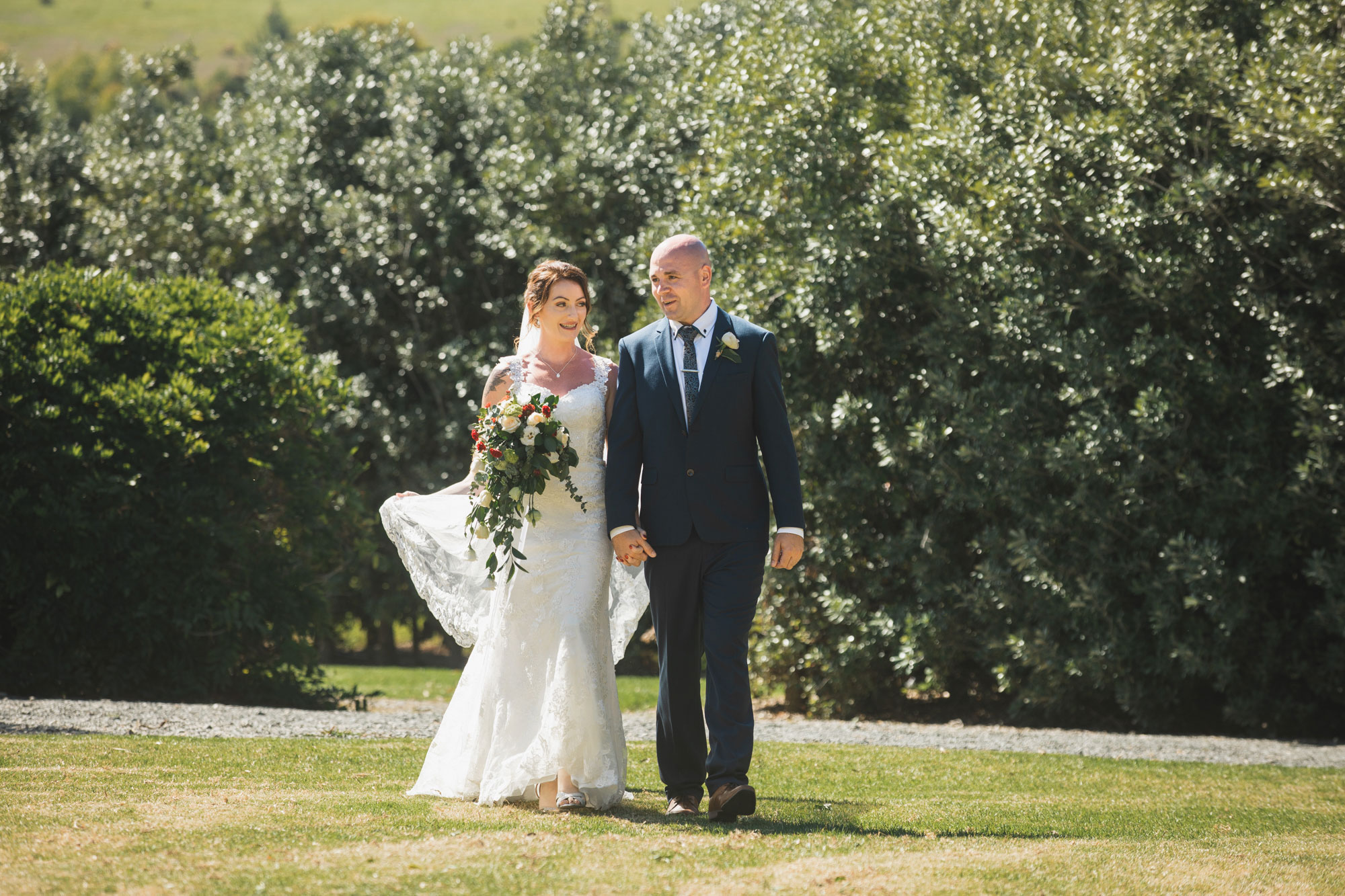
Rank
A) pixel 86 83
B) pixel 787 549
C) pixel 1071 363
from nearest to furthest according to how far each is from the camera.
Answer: pixel 787 549 → pixel 1071 363 → pixel 86 83

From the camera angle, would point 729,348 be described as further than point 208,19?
No

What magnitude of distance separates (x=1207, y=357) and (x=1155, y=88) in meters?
2.27

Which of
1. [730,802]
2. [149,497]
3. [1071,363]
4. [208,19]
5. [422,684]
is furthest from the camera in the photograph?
[208,19]

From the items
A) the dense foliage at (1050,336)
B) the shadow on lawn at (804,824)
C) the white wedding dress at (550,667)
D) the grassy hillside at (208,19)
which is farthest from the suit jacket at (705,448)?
the grassy hillside at (208,19)

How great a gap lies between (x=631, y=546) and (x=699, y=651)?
0.60 meters

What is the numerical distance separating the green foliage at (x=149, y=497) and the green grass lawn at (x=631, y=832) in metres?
2.94

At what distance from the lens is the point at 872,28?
479 inches

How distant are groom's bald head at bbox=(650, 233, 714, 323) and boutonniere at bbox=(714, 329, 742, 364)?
0.24 m

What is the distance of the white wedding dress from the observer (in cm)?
543

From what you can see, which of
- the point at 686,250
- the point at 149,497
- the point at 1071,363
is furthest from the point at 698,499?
the point at 149,497

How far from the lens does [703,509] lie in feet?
17.9

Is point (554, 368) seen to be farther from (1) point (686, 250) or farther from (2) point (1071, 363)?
(2) point (1071, 363)

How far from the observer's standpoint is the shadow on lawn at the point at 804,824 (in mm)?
5164

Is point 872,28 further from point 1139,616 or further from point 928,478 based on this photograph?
point 1139,616
